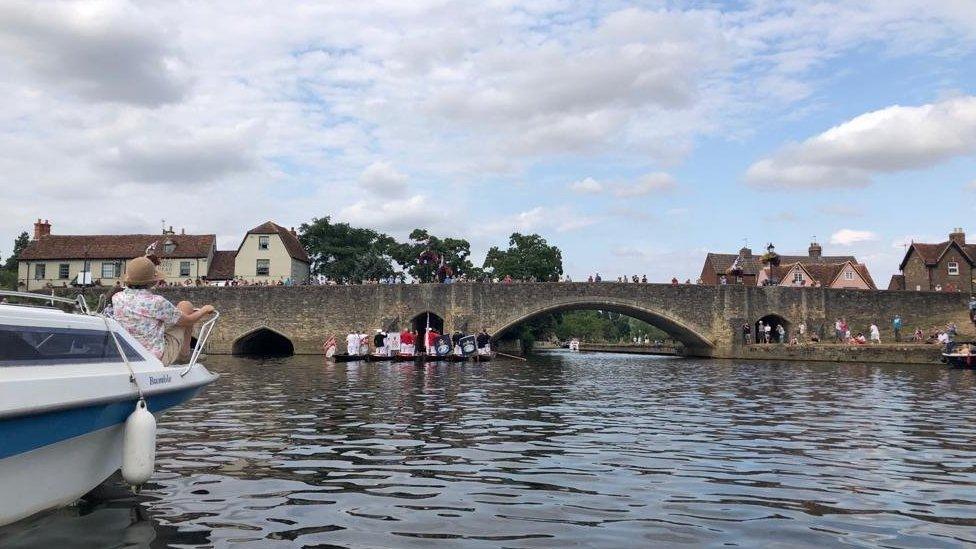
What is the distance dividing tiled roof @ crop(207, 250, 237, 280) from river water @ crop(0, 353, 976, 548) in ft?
168

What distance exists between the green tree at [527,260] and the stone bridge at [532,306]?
101 ft

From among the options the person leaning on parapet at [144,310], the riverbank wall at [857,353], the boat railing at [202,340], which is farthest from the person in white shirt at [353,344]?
the person leaning on parapet at [144,310]

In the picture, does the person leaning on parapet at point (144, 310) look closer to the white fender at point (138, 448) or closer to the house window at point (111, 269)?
the white fender at point (138, 448)

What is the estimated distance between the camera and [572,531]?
6035mm

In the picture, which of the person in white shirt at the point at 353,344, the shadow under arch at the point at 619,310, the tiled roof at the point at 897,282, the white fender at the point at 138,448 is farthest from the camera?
the tiled roof at the point at 897,282

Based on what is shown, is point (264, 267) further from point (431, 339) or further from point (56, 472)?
point (56, 472)

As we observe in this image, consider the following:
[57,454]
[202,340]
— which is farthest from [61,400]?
[202,340]

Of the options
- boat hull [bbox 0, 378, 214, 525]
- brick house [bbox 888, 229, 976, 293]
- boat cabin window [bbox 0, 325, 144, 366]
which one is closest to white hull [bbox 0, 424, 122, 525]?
boat hull [bbox 0, 378, 214, 525]

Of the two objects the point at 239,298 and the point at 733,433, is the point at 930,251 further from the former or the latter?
the point at 733,433

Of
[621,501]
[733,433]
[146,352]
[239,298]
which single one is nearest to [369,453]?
[146,352]

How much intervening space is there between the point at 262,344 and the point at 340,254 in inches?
977

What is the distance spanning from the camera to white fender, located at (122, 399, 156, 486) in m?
6.21

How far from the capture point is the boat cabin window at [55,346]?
565 cm

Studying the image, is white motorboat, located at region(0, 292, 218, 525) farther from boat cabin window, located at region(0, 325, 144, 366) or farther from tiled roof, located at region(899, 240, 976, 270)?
tiled roof, located at region(899, 240, 976, 270)
